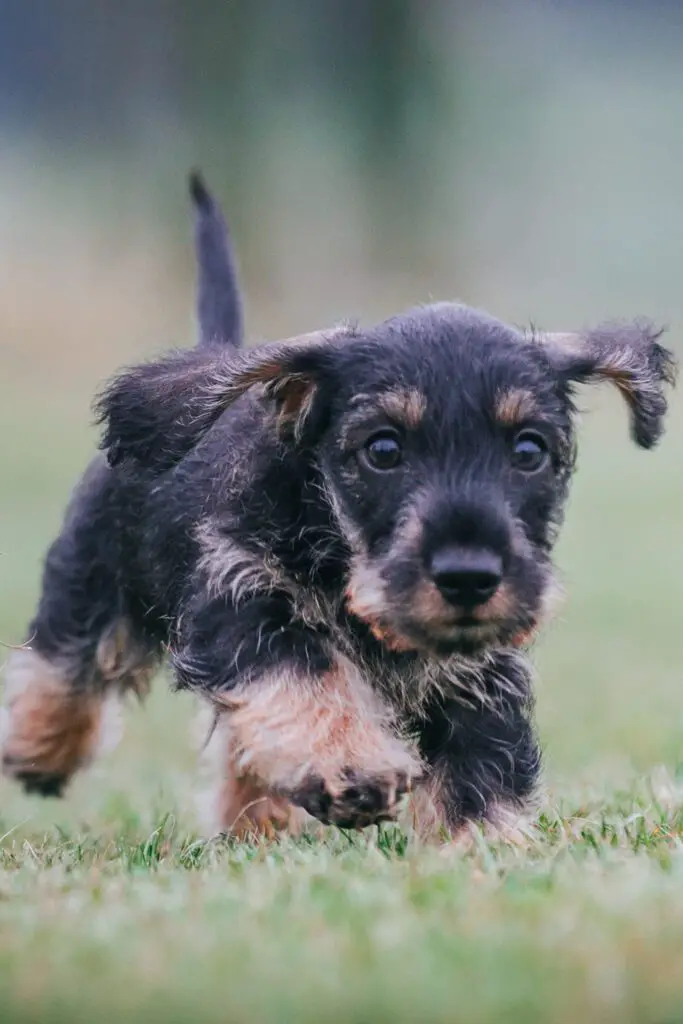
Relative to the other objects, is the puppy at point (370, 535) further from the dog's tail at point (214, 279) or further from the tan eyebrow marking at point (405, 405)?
the dog's tail at point (214, 279)

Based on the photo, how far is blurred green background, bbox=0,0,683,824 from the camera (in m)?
21.3

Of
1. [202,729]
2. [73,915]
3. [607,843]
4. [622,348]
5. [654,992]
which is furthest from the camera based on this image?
[202,729]

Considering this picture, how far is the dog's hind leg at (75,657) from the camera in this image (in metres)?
5.33

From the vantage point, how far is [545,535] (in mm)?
4094

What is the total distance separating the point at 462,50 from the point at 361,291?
587 centimetres

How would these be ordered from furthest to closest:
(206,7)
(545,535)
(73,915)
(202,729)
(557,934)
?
(206,7)
(202,729)
(545,535)
(73,915)
(557,934)

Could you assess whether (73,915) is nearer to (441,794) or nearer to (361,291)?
(441,794)

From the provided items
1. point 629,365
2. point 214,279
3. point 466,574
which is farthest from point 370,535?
point 214,279

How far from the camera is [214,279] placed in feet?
18.3

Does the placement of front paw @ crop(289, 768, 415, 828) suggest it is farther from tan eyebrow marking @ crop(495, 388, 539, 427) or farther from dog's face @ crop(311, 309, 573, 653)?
tan eyebrow marking @ crop(495, 388, 539, 427)

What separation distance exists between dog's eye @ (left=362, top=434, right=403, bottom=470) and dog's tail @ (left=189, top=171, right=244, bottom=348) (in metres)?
1.60

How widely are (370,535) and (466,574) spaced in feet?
1.46

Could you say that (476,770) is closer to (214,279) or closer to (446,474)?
(446,474)

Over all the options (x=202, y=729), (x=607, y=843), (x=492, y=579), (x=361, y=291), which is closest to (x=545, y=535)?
(x=492, y=579)
